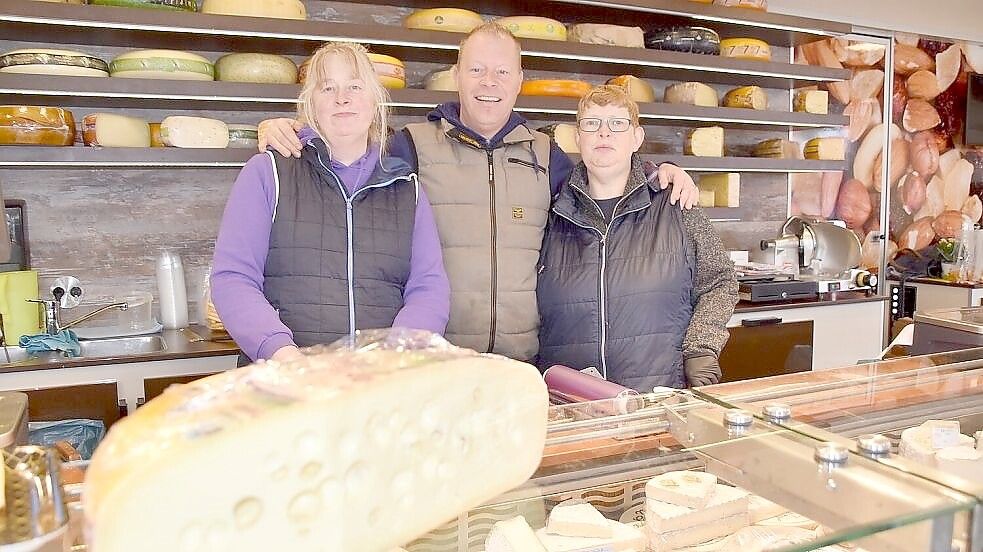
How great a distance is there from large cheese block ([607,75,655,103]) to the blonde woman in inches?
87.4

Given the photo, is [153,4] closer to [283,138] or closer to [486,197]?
[283,138]

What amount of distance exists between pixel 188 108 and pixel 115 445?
296 cm

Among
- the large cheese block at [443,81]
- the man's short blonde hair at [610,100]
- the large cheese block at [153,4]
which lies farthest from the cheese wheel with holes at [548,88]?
the man's short blonde hair at [610,100]

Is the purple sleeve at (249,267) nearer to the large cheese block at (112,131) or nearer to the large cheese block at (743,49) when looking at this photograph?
the large cheese block at (112,131)

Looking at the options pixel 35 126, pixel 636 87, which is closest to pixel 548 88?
pixel 636 87

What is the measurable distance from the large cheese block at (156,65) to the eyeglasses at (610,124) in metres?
1.75

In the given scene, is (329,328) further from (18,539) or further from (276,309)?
(18,539)

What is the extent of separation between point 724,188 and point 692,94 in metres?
0.56

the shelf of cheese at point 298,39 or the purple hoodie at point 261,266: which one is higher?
the shelf of cheese at point 298,39

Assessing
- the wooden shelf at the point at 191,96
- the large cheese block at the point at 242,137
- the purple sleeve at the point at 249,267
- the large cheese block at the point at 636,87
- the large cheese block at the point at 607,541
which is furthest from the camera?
the large cheese block at the point at 636,87

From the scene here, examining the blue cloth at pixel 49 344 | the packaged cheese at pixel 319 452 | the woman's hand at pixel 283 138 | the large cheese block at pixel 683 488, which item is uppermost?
the woman's hand at pixel 283 138

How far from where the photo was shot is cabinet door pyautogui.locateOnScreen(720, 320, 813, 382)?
11.9ft

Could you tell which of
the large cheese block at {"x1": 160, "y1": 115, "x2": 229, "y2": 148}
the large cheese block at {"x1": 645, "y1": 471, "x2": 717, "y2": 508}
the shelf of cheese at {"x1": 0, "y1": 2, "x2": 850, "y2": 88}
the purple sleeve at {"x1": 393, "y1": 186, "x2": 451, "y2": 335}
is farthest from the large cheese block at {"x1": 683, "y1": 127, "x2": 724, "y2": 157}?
the large cheese block at {"x1": 645, "y1": 471, "x2": 717, "y2": 508}

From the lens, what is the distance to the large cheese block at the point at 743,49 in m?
4.02
